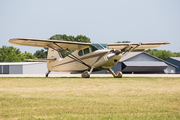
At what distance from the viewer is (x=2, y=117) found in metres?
6.69

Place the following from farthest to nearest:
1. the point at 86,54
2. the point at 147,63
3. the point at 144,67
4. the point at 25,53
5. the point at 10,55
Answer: the point at 25,53, the point at 10,55, the point at 147,63, the point at 144,67, the point at 86,54

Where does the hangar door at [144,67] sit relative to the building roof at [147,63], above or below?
below

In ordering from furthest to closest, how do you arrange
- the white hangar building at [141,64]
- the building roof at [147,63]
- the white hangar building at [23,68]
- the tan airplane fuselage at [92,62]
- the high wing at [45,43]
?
the white hangar building at [23,68]
the building roof at [147,63]
the white hangar building at [141,64]
the tan airplane fuselage at [92,62]
the high wing at [45,43]

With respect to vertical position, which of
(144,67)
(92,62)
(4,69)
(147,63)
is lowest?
(4,69)

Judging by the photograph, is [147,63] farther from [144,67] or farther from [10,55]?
[10,55]

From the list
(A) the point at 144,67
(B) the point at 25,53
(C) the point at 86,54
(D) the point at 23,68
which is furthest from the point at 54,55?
(B) the point at 25,53

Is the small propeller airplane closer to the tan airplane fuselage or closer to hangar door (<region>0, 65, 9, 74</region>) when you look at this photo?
the tan airplane fuselage

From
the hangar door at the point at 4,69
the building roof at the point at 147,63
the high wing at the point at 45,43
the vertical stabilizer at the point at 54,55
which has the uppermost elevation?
the high wing at the point at 45,43

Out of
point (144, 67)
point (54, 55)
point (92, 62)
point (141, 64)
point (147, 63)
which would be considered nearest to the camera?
point (92, 62)

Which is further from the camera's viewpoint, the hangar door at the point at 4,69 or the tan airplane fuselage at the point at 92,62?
the hangar door at the point at 4,69

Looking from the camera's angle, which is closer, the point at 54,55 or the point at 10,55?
the point at 54,55

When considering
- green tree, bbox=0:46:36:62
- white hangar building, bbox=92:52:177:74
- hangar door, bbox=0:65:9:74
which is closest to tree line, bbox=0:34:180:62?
green tree, bbox=0:46:36:62

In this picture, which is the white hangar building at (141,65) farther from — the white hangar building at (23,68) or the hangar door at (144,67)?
the white hangar building at (23,68)

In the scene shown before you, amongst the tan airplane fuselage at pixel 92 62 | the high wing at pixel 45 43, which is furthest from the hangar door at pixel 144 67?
the high wing at pixel 45 43
